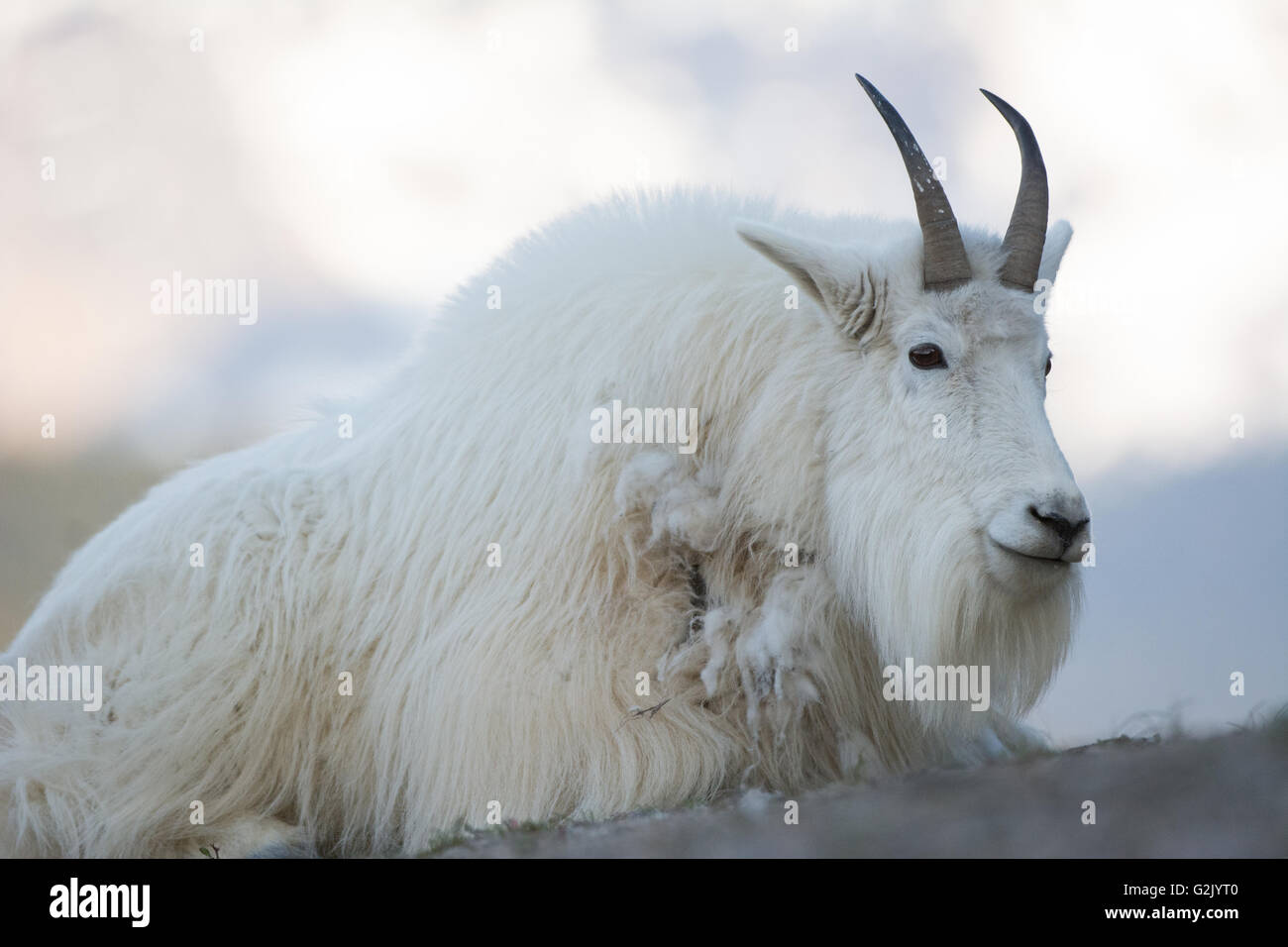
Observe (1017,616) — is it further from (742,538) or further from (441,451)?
(441,451)

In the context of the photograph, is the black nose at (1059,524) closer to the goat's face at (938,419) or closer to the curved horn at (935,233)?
the goat's face at (938,419)

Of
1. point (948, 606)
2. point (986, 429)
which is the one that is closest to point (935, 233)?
point (986, 429)

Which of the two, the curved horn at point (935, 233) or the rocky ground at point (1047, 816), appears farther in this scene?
the curved horn at point (935, 233)

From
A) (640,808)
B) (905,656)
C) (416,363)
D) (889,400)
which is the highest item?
(416,363)

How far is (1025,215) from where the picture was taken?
18.0 ft

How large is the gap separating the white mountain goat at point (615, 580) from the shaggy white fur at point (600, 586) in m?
0.01

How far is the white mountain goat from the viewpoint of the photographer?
5000 millimetres

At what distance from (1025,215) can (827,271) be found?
3.22 feet

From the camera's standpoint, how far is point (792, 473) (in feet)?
17.0

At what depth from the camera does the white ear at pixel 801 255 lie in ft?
16.5

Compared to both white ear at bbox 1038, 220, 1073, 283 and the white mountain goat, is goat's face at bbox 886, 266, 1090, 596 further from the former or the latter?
white ear at bbox 1038, 220, 1073, 283

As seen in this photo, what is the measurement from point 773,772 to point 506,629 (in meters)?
1.17

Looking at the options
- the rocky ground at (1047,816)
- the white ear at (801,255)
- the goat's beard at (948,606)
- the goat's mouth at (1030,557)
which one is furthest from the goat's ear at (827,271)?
the rocky ground at (1047,816)

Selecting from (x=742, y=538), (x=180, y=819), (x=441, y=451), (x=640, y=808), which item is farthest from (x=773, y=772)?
(x=180, y=819)
